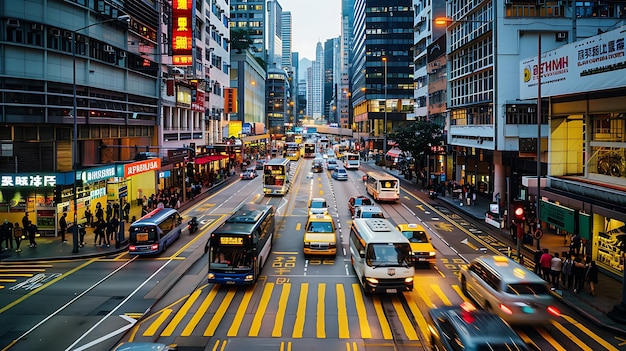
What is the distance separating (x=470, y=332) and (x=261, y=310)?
831 centimetres

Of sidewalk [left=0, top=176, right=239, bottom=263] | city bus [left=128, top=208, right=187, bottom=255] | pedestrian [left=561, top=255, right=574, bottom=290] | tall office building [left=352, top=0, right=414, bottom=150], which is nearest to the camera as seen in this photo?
pedestrian [left=561, top=255, right=574, bottom=290]

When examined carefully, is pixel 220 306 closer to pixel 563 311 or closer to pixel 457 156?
pixel 563 311

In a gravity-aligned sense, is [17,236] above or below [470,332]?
below

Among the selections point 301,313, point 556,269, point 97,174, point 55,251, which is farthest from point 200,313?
point 97,174

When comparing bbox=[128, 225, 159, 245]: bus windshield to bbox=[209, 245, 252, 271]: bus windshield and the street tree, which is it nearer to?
bbox=[209, 245, 252, 271]: bus windshield

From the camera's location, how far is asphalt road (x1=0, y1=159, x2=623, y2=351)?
14797 millimetres

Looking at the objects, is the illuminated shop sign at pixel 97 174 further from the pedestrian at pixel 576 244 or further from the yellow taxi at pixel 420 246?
the pedestrian at pixel 576 244

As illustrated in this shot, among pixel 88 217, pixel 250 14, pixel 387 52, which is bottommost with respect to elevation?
pixel 88 217

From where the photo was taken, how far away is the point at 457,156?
55.5m

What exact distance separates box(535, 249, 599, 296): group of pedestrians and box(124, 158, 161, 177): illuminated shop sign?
26619mm

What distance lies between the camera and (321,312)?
1728cm

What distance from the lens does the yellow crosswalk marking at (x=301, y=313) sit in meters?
15.3

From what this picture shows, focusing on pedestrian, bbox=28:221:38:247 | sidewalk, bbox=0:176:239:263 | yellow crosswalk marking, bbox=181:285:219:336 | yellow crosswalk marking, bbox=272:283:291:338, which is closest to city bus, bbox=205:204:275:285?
yellow crosswalk marking, bbox=181:285:219:336

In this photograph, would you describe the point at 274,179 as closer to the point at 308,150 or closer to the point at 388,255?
the point at 388,255
